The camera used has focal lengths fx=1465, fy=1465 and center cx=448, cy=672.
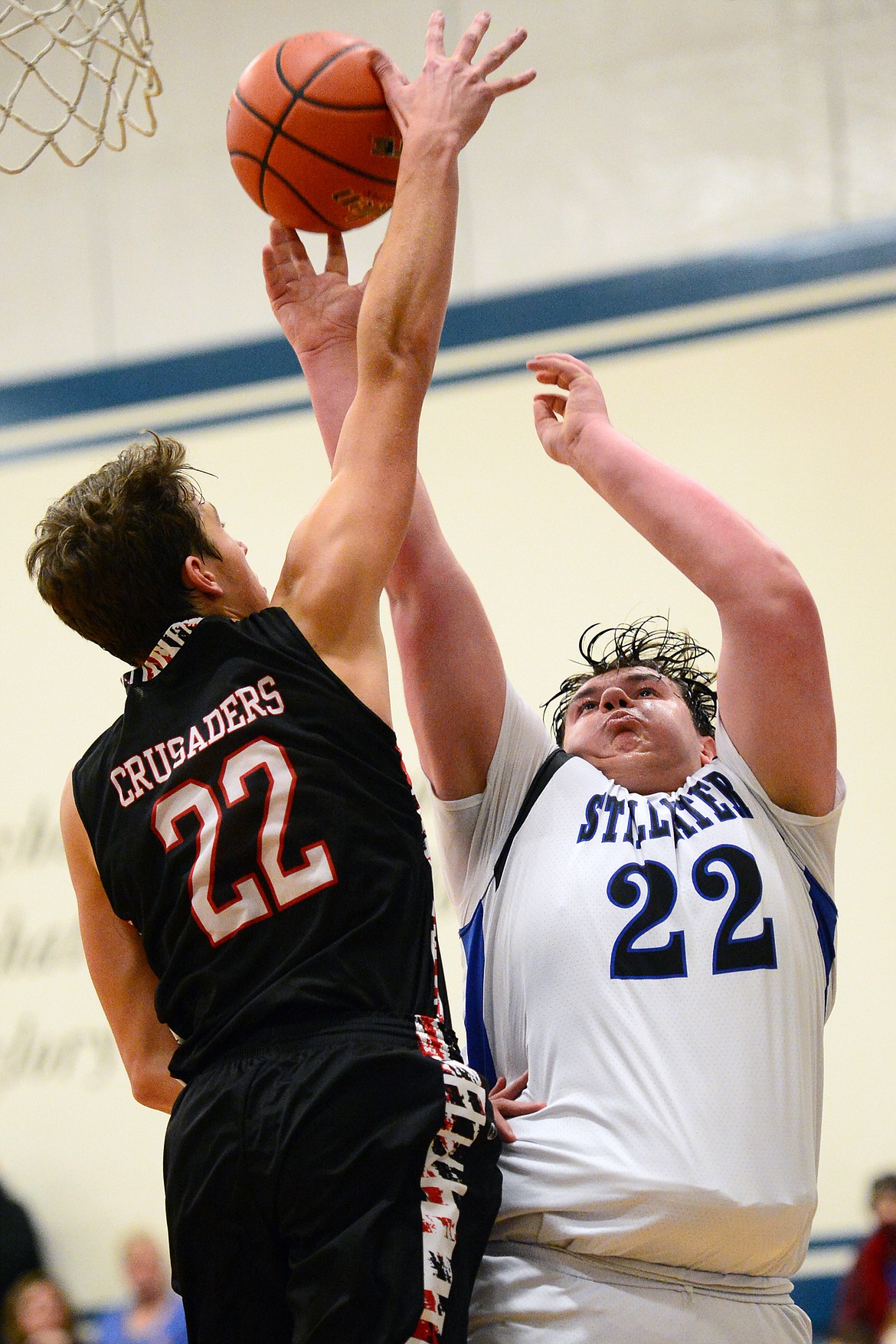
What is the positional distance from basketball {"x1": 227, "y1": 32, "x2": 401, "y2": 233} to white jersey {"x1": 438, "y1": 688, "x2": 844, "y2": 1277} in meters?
0.99

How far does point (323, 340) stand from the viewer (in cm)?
256

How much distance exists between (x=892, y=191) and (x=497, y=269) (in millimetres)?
1650

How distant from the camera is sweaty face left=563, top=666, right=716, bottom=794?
2643 mm

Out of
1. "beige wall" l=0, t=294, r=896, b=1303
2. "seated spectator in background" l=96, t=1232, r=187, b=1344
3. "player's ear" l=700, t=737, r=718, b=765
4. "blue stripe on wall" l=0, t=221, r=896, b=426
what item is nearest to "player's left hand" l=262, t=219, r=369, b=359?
"player's ear" l=700, t=737, r=718, b=765

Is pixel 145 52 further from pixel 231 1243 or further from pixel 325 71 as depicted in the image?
pixel 231 1243

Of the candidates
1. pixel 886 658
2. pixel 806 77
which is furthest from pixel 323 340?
pixel 806 77

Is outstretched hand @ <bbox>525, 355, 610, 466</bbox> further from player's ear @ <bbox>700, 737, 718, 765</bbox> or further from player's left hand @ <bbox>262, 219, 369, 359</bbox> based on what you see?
player's ear @ <bbox>700, 737, 718, 765</bbox>

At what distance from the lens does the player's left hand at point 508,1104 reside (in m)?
2.12

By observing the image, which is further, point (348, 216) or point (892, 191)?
point (892, 191)

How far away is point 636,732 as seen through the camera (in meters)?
2.68

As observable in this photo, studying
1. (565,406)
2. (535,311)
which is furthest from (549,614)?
(565,406)

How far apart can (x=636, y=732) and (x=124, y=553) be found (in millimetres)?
1057

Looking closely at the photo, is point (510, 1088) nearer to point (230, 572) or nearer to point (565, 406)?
point (230, 572)

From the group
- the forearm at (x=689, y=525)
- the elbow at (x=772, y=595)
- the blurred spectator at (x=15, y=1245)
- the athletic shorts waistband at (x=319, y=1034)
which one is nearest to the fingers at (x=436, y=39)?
the forearm at (x=689, y=525)
